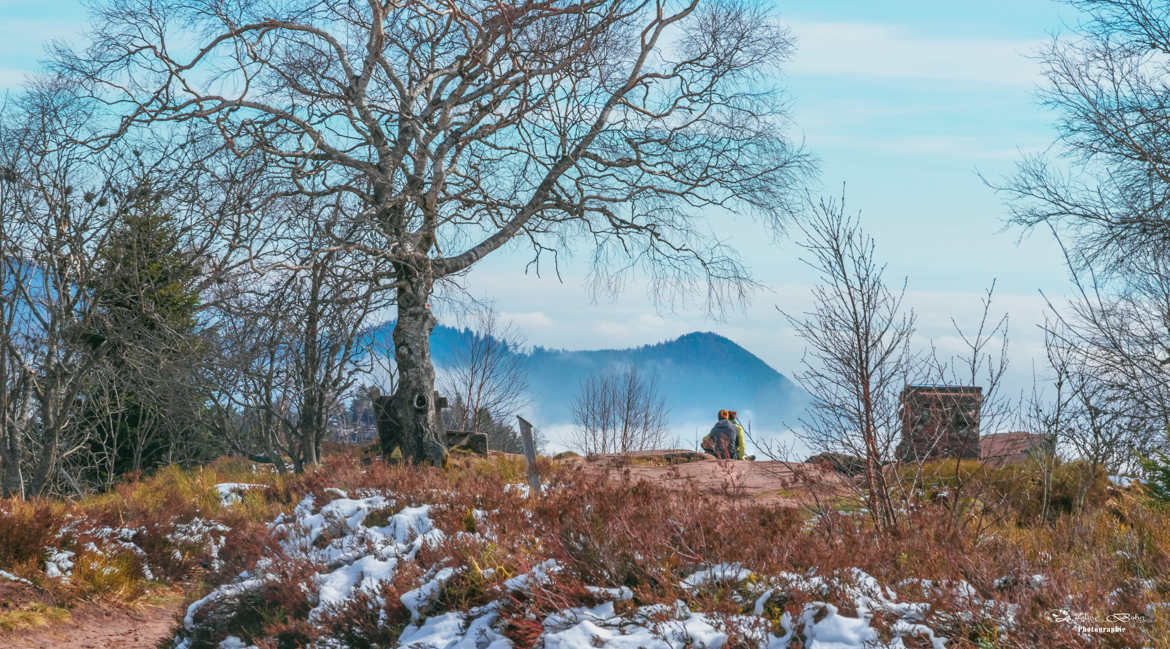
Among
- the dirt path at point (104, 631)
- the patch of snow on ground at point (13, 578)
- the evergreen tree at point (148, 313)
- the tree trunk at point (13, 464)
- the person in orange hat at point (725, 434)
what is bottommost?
the dirt path at point (104, 631)

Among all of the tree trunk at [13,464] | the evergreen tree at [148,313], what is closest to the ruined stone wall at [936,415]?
the evergreen tree at [148,313]

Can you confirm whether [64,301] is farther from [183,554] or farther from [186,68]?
[183,554]

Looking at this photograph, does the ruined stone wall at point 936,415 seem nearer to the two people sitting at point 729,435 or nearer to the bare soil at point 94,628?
the bare soil at point 94,628

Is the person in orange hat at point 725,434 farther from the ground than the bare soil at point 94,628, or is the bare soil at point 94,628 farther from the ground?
the person in orange hat at point 725,434

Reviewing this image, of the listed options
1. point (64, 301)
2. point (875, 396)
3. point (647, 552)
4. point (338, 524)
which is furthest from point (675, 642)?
point (64, 301)

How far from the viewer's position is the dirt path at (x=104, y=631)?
7770 millimetres

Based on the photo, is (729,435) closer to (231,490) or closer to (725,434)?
(725,434)

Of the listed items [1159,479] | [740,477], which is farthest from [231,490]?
[1159,479]

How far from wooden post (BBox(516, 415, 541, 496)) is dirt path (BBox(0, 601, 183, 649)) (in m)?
3.66

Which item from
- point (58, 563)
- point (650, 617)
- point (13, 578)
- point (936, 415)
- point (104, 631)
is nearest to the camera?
point (650, 617)

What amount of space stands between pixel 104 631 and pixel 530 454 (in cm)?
438

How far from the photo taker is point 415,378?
15.1 metres

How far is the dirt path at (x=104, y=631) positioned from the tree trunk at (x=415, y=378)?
19.4ft

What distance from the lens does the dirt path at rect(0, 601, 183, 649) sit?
25.5 ft
